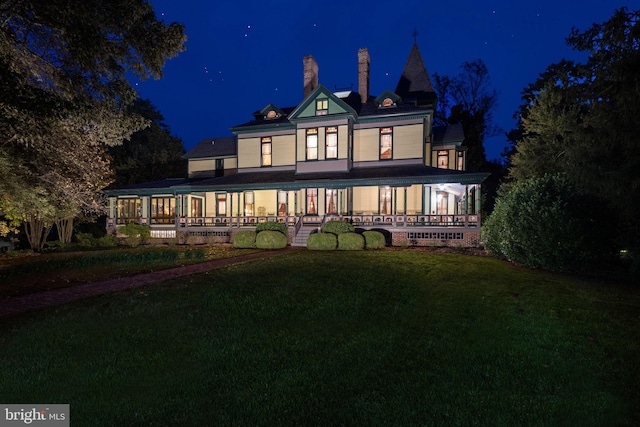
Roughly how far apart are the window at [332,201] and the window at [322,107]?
557cm

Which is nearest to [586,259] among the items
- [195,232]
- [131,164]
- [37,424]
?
[37,424]

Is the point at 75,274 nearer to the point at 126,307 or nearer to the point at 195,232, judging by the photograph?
the point at 126,307

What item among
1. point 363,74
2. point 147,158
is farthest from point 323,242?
point 147,158

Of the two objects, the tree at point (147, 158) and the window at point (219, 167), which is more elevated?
the tree at point (147, 158)

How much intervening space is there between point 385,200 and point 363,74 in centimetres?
1078

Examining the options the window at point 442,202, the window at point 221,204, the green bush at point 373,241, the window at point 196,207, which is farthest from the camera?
the window at point 196,207

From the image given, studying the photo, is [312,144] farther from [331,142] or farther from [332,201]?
[332,201]

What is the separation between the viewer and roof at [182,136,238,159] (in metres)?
32.8

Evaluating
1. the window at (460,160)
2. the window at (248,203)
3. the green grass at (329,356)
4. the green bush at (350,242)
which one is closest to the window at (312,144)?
the window at (248,203)

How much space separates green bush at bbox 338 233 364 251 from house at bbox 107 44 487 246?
387 cm

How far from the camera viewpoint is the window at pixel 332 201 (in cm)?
2697

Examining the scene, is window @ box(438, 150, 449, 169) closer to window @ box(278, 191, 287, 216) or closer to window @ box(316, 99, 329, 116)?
window @ box(316, 99, 329, 116)

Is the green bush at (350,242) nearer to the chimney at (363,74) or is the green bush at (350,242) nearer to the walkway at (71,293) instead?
the walkway at (71,293)

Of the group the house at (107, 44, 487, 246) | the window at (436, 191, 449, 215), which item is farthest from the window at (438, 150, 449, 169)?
the window at (436, 191, 449, 215)
